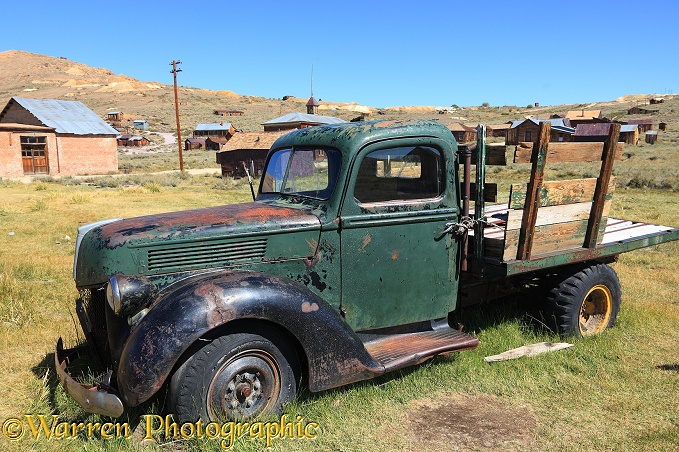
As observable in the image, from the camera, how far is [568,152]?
4.29 m

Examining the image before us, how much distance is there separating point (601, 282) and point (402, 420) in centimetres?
266

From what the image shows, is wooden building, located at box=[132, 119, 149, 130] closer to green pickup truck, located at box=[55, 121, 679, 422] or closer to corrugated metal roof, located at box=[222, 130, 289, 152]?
corrugated metal roof, located at box=[222, 130, 289, 152]

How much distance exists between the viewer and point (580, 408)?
364 cm

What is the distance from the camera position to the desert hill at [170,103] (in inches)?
3012

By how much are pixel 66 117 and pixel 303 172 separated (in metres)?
34.7

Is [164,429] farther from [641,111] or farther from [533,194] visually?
[641,111]

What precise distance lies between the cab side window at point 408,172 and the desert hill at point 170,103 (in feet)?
211

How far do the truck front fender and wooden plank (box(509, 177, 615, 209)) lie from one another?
5.79ft

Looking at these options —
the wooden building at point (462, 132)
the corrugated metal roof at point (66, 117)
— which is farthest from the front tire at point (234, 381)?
the wooden building at point (462, 132)

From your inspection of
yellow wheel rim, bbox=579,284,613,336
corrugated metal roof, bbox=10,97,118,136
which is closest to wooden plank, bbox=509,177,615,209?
yellow wheel rim, bbox=579,284,613,336

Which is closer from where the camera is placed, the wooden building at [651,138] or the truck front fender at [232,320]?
the truck front fender at [232,320]

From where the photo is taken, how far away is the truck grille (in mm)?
3221

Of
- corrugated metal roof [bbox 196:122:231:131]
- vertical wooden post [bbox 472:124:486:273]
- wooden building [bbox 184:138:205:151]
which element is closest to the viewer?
vertical wooden post [bbox 472:124:486:273]

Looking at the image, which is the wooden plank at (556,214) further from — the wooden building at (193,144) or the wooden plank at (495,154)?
the wooden building at (193,144)
